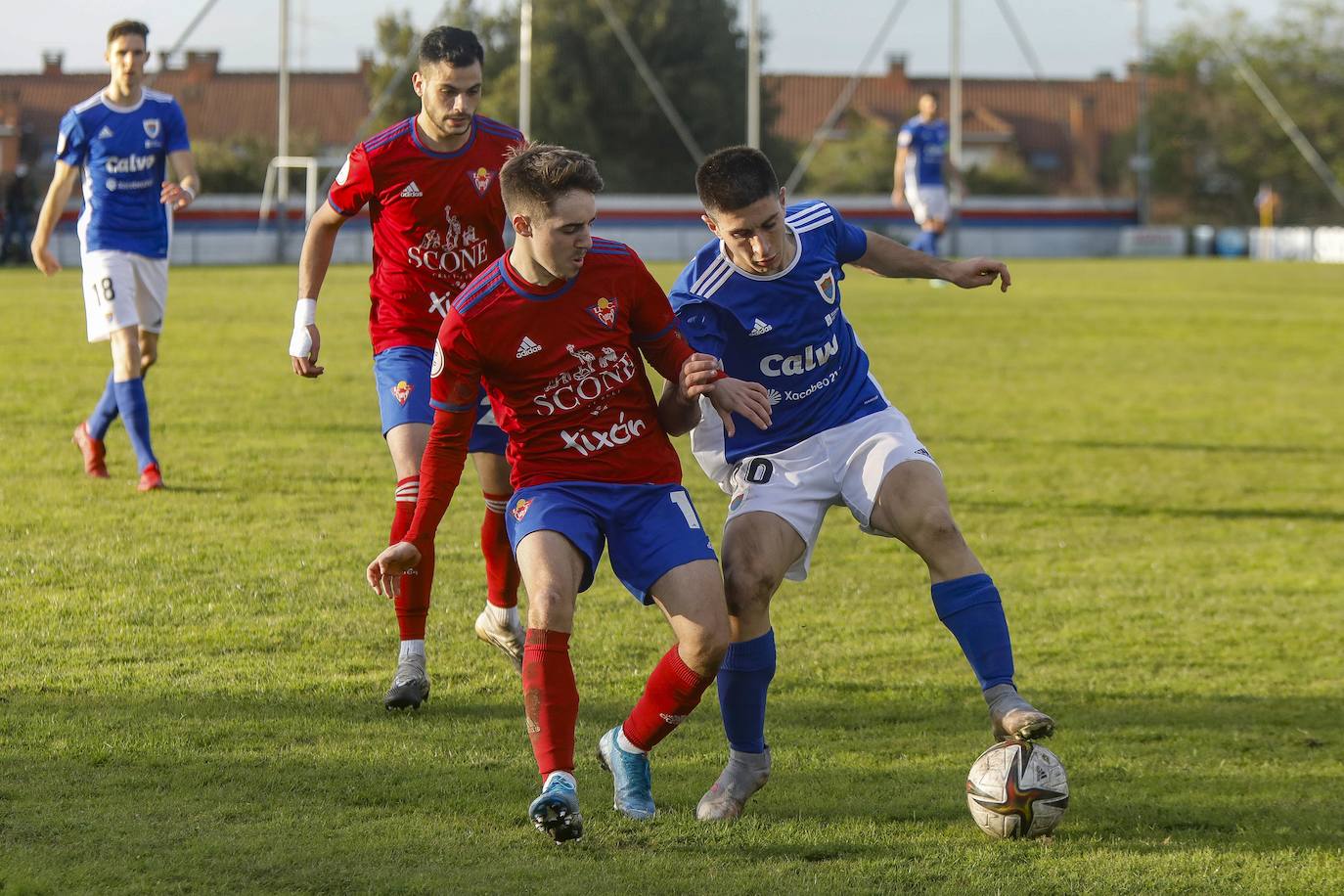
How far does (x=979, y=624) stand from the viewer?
460 centimetres

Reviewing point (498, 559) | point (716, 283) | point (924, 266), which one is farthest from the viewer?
point (498, 559)

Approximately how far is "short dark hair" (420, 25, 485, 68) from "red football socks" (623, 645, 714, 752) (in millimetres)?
2320

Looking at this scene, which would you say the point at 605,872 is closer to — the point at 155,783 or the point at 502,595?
the point at 155,783

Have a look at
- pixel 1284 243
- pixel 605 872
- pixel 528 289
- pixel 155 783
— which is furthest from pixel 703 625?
pixel 1284 243

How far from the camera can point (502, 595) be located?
233 inches

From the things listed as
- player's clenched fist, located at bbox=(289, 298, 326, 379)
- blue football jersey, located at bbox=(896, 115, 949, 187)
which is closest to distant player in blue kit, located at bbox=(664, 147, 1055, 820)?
player's clenched fist, located at bbox=(289, 298, 326, 379)

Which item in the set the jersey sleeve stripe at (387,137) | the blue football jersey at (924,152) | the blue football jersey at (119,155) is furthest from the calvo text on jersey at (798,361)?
the blue football jersey at (924,152)

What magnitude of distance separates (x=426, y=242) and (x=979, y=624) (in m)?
2.48

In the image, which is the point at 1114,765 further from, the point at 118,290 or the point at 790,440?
the point at 118,290

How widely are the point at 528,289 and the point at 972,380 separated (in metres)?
11.1

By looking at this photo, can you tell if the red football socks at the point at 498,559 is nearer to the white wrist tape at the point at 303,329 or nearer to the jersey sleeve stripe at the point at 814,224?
the white wrist tape at the point at 303,329

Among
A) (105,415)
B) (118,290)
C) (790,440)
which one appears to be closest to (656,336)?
(790,440)

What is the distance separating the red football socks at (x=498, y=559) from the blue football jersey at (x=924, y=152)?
19.6m

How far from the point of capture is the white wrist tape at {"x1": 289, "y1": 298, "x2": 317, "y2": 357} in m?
5.62
